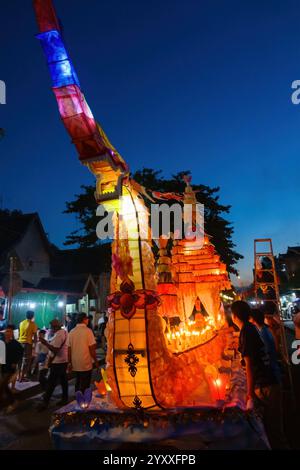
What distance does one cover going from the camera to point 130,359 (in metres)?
4.02

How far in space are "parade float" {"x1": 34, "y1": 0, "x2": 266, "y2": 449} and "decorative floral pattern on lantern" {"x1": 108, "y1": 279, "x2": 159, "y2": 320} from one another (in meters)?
0.01

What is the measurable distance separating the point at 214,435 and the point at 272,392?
82cm

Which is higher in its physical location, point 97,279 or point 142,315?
point 97,279

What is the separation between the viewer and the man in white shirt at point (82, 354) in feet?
20.7

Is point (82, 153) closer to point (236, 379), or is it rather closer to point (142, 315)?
point (142, 315)

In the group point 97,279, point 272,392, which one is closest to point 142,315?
point 272,392

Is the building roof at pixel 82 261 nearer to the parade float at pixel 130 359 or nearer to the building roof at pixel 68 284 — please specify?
the building roof at pixel 68 284

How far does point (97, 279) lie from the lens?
81.0 feet

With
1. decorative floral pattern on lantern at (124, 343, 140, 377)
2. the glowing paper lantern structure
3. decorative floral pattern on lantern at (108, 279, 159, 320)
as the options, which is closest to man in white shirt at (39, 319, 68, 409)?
the glowing paper lantern structure

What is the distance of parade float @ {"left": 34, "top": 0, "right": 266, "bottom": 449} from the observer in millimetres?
3734

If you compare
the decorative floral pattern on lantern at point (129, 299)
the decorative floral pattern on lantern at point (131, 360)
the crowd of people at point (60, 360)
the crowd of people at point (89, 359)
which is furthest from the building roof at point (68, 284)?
the decorative floral pattern on lantern at point (131, 360)

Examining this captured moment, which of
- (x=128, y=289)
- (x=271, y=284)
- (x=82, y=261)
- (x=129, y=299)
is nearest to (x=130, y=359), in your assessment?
(x=129, y=299)

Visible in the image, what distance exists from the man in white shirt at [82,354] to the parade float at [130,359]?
60.6 inches
